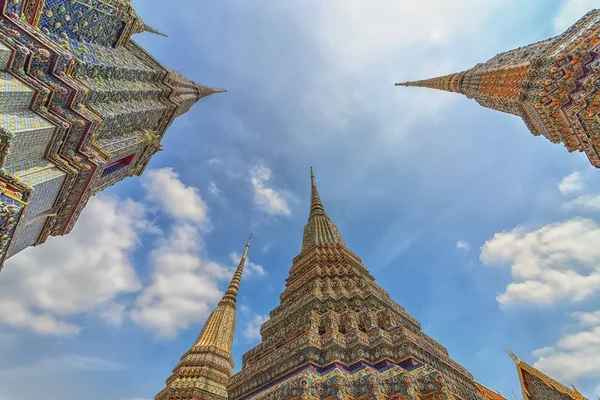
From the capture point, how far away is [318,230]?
23719mm

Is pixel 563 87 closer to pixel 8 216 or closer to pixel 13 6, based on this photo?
pixel 8 216

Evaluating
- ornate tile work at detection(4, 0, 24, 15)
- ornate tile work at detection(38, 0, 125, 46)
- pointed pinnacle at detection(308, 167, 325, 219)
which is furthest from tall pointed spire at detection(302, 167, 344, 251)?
ornate tile work at detection(4, 0, 24, 15)

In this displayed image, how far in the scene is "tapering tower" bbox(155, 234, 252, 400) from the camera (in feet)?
66.4

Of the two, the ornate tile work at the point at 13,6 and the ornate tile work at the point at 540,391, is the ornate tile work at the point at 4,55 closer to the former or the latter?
the ornate tile work at the point at 13,6

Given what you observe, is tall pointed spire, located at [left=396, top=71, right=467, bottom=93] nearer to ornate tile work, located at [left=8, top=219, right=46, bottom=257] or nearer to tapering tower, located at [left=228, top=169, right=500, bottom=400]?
tapering tower, located at [left=228, top=169, right=500, bottom=400]

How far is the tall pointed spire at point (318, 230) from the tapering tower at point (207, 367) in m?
10.0

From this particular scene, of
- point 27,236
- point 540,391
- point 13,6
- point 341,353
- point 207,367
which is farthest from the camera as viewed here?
point 207,367

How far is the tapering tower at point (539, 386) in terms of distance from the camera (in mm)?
18006

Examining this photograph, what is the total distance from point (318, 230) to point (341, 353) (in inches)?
503

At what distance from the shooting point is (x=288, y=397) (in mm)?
9570

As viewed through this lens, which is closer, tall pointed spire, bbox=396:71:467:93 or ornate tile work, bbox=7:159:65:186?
ornate tile work, bbox=7:159:65:186

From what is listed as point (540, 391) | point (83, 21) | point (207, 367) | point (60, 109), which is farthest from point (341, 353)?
point (83, 21)

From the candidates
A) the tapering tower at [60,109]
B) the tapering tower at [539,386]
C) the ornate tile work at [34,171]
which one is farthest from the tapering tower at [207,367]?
the tapering tower at [539,386]

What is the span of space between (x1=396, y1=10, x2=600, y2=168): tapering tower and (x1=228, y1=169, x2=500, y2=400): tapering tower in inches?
402
